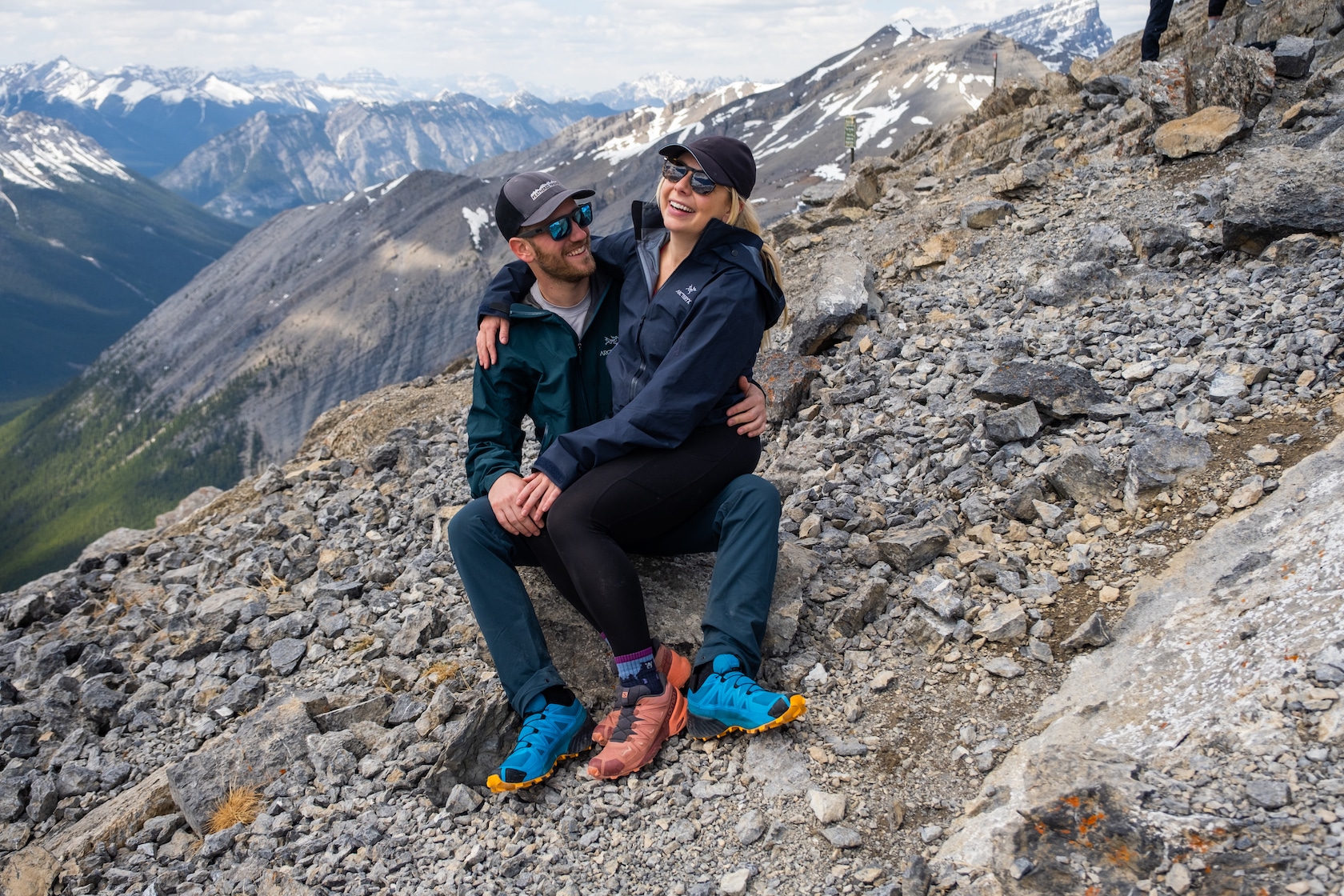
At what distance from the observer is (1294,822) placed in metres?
3.20

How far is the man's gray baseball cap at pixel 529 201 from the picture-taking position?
5574mm

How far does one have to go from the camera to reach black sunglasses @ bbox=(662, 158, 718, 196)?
5.41 meters

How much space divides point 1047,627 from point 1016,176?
1123cm

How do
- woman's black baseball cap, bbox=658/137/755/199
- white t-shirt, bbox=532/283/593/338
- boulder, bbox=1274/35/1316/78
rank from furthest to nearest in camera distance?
boulder, bbox=1274/35/1316/78, white t-shirt, bbox=532/283/593/338, woman's black baseball cap, bbox=658/137/755/199

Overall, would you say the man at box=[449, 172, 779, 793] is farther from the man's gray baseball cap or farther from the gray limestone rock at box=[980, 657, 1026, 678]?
the gray limestone rock at box=[980, 657, 1026, 678]

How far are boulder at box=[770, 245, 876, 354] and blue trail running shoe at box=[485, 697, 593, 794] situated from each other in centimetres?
691

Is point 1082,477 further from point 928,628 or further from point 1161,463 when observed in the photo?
point 928,628

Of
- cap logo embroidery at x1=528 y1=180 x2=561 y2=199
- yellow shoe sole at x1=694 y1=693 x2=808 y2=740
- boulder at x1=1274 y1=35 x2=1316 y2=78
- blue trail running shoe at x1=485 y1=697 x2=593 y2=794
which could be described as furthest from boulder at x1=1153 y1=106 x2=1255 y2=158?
blue trail running shoe at x1=485 y1=697 x2=593 y2=794

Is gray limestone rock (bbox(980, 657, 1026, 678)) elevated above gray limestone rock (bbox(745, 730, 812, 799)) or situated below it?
above

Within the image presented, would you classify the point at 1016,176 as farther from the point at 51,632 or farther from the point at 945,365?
the point at 51,632

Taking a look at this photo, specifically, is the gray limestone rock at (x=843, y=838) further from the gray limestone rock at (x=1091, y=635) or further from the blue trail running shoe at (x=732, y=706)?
the gray limestone rock at (x=1091, y=635)

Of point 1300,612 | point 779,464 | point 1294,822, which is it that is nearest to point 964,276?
point 779,464

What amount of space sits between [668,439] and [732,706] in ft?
5.55

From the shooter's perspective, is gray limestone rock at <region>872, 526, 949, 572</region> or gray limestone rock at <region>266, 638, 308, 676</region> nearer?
gray limestone rock at <region>872, 526, 949, 572</region>
